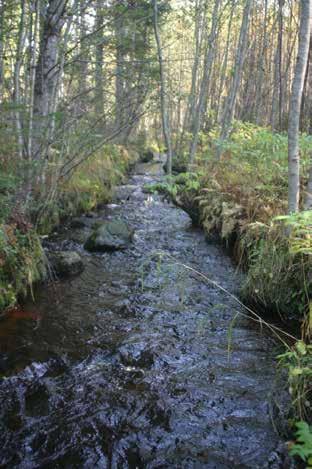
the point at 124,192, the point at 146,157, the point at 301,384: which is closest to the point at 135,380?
the point at 301,384

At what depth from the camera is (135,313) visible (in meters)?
5.11

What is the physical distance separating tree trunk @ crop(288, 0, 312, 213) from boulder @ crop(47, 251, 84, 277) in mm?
3516

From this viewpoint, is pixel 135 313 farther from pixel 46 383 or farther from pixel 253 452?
pixel 253 452

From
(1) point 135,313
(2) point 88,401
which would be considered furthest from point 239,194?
(2) point 88,401

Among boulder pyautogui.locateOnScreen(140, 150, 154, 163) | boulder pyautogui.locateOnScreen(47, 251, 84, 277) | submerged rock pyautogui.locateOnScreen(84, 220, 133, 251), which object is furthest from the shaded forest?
boulder pyautogui.locateOnScreen(140, 150, 154, 163)

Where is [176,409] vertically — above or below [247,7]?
below

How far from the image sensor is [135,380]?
3730mm

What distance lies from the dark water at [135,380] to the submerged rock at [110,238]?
1333mm

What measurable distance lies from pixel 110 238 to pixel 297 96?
4530mm

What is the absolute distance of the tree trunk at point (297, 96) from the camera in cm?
409

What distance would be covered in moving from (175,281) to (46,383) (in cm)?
302

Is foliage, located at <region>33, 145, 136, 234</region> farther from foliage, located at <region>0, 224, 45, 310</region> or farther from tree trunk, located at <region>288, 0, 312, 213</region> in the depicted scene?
tree trunk, located at <region>288, 0, 312, 213</region>

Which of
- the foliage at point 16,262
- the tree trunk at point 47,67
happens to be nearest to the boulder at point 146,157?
the tree trunk at point 47,67

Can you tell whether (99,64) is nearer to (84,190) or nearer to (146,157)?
(84,190)
